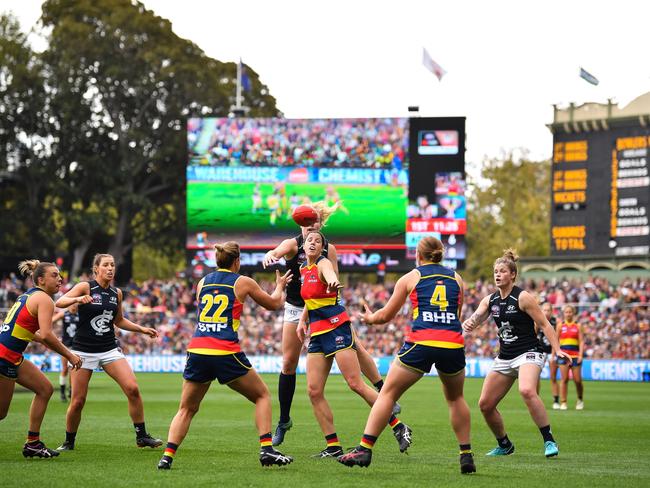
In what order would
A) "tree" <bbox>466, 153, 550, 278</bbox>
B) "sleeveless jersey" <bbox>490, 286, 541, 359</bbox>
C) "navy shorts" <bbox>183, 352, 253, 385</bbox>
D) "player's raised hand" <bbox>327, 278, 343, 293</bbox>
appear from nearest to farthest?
"navy shorts" <bbox>183, 352, 253, 385</bbox> → "player's raised hand" <bbox>327, 278, 343, 293</bbox> → "sleeveless jersey" <bbox>490, 286, 541, 359</bbox> → "tree" <bbox>466, 153, 550, 278</bbox>

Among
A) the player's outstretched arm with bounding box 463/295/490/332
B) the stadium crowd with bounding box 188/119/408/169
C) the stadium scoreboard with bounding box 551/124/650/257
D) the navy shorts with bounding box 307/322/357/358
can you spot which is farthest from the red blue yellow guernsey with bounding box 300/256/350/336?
the stadium scoreboard with bounding box 551/124/650/257

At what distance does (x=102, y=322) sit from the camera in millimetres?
13383

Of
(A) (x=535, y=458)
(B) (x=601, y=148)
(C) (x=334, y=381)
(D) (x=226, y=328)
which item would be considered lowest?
(C) (x=334, y=381)

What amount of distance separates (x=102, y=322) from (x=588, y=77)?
36.7m

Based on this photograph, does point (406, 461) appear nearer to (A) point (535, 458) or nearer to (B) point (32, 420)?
(A) point (535, 458)

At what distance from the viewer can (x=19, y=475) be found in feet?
35.4

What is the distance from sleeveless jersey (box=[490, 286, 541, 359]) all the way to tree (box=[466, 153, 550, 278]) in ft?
194

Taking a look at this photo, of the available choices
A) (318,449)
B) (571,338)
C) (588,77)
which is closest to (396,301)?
(318,449)

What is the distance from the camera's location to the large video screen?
1559 inches

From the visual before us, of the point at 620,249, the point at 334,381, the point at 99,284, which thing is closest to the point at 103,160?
the point at 334,381

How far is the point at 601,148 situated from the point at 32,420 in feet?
101

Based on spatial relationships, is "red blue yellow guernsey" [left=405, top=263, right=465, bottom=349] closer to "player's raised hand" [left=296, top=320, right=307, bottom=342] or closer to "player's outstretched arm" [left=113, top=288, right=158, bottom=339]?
"player's raised hand" [left=296, top=320, right=307, bottom=342]

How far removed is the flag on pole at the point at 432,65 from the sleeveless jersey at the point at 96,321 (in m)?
33.1

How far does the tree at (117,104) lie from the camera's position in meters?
55.8
